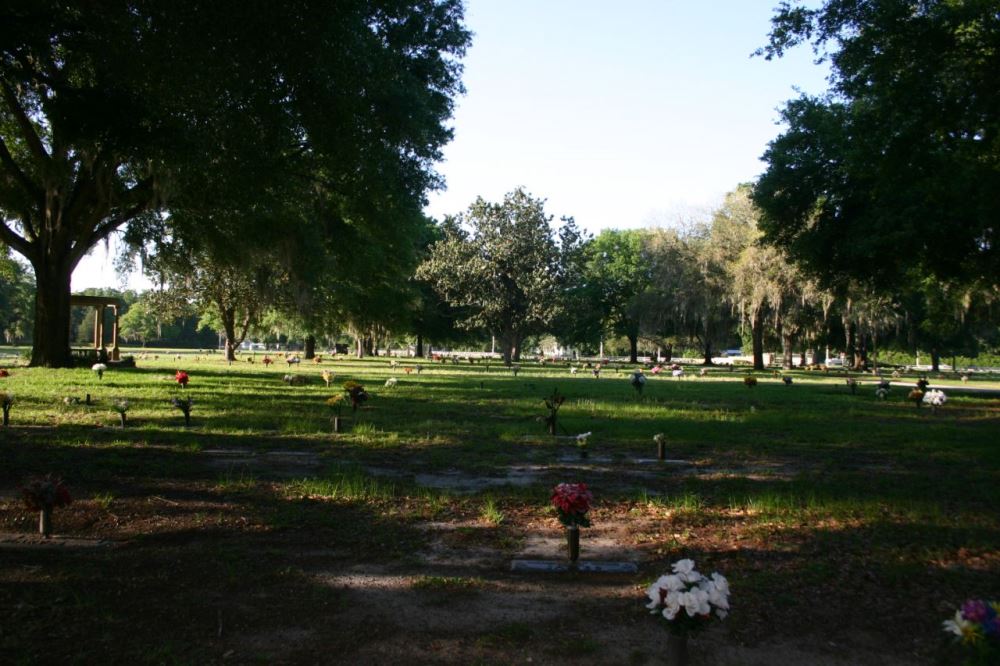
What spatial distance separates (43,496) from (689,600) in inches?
200

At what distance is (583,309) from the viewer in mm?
50562

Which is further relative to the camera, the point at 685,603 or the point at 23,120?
the point at 23,120

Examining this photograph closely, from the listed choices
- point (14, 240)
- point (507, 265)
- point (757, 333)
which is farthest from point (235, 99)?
point (757, 333)

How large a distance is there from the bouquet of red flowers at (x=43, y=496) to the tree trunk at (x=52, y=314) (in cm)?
2020

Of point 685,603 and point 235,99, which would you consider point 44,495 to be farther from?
point 235,99

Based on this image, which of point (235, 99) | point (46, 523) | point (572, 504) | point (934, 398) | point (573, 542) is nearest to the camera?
point (572, 504)

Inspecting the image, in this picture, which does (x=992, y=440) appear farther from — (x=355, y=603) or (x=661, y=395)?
(x=355, y=603)

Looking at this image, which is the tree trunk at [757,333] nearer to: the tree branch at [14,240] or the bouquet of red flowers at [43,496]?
the tree branch at [14,240]

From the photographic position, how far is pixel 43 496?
5543 mm

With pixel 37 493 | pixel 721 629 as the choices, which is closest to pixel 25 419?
pixel 37 493

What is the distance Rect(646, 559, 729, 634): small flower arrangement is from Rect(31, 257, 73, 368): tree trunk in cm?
2454

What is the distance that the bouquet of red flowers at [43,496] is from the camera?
18.2ft

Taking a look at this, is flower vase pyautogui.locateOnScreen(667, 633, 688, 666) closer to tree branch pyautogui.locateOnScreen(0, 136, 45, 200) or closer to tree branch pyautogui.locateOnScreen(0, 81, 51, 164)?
tree branch pyautogui.locateOnScreen(0, 81, 51, 164)

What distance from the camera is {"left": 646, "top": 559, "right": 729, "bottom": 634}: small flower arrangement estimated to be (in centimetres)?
337
